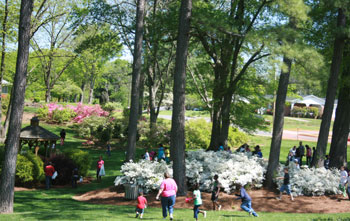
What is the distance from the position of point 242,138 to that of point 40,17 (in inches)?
844

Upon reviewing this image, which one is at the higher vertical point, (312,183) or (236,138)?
(312,183)

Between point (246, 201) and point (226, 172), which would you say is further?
point (226, 172)

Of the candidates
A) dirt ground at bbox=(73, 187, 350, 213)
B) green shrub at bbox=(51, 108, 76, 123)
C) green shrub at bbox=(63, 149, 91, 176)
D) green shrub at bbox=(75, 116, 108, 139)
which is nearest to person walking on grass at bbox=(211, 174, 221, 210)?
dirt ground at bbox=(73, 187, 350, 213)

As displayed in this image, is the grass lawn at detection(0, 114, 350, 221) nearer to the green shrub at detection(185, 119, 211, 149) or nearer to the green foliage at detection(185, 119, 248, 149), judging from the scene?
the green shrub at detection(185, 119, 211, 149)

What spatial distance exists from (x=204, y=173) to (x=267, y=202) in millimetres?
3094

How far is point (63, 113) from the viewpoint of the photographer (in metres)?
39.1

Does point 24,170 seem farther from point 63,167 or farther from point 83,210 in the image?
point 83,210

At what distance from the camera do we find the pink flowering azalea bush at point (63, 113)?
38.7 m

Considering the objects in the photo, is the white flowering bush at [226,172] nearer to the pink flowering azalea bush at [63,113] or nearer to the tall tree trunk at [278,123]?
the tall tree trunk at [278,123]

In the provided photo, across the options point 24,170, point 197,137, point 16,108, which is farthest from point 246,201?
point 197,137

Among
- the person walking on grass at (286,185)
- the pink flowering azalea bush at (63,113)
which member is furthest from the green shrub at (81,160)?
the pink flowering azalea bush at (63,113)

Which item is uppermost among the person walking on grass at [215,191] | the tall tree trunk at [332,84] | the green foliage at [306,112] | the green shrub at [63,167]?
the tall tree trunk at [332,84]

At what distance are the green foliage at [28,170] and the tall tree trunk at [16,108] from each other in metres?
5.36

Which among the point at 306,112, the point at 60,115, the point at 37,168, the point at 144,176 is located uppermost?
the point at 306,112
